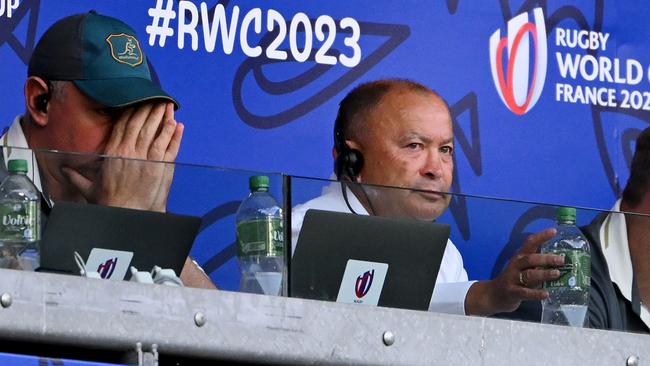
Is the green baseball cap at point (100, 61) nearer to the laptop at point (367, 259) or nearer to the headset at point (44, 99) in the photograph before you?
the headset at point (44, 99)

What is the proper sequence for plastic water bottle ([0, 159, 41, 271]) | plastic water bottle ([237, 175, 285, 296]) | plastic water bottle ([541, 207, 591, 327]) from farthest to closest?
plastic water bottle ([541, 207, 591, 327]), plastic water bottle ([237, 175, 285, 296]), plastic water bottle ([0, 159, 41, 271])

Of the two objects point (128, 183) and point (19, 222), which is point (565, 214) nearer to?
point (128, 183)

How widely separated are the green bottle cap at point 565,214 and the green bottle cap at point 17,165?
1.00 meters

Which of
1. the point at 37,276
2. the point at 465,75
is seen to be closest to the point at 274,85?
the point at 465,75

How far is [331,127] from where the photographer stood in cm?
476

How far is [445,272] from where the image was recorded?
10.4 ft

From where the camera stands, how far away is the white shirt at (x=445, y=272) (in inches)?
122

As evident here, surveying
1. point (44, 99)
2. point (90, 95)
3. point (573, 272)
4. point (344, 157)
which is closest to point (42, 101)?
point (44, 99)

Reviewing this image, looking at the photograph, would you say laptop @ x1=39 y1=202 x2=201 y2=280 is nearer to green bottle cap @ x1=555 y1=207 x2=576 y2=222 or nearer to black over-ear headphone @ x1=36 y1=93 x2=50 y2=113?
green bottle cap @ x1=555 y1=207 x2=576 y2=222

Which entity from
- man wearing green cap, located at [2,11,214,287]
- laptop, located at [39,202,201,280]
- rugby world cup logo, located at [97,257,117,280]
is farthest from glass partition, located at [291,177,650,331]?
man wearing green cap, located at [2,11,214,287]

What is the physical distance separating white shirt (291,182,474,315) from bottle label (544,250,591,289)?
0.17 meters

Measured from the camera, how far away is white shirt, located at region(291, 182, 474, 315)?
10.2 ft

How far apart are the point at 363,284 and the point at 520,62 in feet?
7.11

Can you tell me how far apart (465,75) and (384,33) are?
0.28 metres
